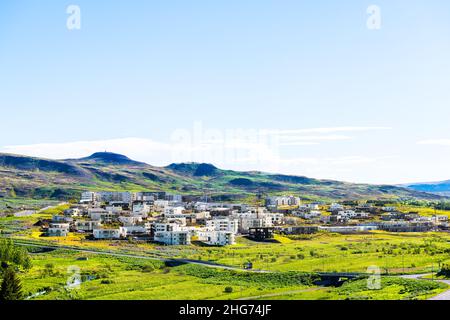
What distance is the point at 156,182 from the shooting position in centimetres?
14812

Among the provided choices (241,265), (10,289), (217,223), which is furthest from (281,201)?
(10,289)

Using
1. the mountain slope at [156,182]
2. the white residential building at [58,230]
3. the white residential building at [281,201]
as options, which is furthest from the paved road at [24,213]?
the white residential building at [281,201]

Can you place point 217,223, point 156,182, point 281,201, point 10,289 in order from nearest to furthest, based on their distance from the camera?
point 10,289 → point 217,223 → point 281,201 → point 156,182

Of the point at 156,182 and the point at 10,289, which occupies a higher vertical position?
the point at 156,182

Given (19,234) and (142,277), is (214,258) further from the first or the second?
(19,234)

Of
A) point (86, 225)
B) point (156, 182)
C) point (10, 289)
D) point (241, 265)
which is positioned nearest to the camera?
point (10, 289)

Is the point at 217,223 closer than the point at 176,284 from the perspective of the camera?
No

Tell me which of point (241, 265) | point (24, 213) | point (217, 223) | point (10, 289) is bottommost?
point (241, 265)

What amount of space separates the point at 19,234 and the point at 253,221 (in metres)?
24.9

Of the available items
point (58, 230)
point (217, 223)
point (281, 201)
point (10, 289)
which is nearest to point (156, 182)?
point (281, 201)

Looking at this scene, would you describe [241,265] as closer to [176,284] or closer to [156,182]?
[176,284]

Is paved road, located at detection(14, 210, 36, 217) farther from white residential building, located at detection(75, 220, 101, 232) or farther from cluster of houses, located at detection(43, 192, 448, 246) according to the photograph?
white residential building, located at detection(75, 220, 101, 232)

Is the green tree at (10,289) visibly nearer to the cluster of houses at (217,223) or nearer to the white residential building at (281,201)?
the cluster of houses at (217,223)

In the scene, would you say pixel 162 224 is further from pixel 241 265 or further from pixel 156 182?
pixel 156 182
